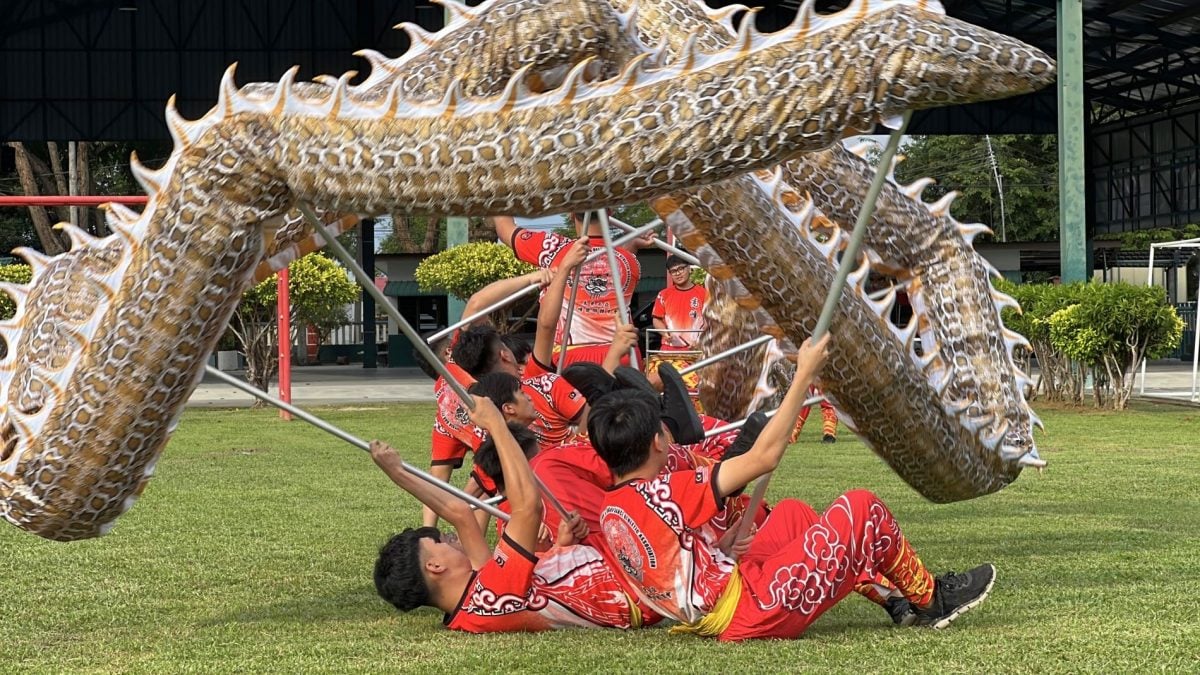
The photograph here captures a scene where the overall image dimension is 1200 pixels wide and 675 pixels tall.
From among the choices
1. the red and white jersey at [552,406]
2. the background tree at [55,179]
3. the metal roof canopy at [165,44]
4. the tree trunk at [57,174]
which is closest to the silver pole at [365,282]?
the red and white jersey at [552,406]

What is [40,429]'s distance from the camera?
3842 millimetres

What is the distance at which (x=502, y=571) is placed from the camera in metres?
4.68

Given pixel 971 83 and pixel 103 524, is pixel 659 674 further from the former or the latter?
pixel 971 83

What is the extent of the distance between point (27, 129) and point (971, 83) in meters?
24.8

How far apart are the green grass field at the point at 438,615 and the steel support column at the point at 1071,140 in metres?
8.06

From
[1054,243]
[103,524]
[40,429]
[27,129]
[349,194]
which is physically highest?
[349,194]

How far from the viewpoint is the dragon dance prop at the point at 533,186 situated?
3053 millimetres

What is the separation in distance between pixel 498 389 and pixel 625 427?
123cm

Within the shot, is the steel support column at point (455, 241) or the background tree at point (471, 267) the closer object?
the background tree at point (471, 267)

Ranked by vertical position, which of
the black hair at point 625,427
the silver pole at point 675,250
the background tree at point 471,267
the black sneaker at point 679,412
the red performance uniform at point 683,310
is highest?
the silver pole at point 675,250

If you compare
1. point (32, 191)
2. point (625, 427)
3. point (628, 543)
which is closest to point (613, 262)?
point (625, 427)

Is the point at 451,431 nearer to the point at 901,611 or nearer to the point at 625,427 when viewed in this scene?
the point at 625,427

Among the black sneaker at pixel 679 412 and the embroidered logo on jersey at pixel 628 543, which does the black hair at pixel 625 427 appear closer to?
the embroidered logo on jersey at pixel 628 543

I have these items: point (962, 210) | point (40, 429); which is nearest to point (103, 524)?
point (40, 429)
